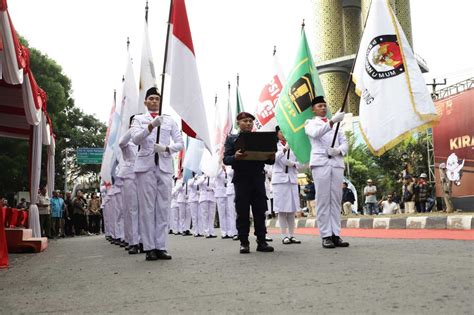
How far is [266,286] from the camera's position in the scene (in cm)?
361

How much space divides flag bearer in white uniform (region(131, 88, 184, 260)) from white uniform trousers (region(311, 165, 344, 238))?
1.85 meters

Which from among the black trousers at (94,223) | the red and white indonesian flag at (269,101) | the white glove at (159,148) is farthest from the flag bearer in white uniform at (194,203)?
the black trousers at (94,223)

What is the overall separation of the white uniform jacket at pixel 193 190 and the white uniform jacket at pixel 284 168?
5.20 m

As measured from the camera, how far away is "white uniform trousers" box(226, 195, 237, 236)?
36.0 feet

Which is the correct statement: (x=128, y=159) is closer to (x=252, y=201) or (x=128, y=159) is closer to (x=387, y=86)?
(x=252, y=201)

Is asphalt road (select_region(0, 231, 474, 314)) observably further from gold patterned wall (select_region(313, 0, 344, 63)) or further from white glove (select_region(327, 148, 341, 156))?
gold patterned wall (select_region(313, 0, 344, 63))

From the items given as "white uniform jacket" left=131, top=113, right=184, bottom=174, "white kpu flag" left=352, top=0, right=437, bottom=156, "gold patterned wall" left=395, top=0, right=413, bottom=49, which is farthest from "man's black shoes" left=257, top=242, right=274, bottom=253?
"gold patterned wall" left=395, top=0, right=413, bottom=49

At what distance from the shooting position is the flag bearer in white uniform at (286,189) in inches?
324

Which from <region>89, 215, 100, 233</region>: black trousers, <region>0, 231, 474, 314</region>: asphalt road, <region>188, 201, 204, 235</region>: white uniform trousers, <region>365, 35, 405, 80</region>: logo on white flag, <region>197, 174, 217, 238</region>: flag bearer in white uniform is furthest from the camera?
<region>89, 215, 100, 233</region>: black trousers

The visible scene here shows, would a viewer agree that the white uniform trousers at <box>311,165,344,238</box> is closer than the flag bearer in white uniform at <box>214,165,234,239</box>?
Yes

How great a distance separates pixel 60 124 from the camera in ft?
94.7

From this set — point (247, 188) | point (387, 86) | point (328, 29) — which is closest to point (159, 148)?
point (247, 188)

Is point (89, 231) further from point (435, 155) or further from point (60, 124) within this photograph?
point (435, 155)

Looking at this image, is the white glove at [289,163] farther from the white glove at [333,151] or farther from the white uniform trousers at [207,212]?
the white uniform trousers at [207,212]
